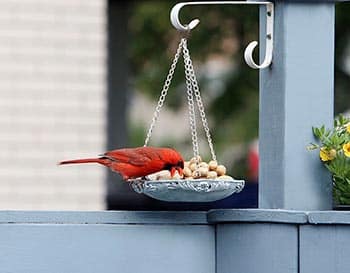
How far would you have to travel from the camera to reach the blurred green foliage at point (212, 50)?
11531 millimetres

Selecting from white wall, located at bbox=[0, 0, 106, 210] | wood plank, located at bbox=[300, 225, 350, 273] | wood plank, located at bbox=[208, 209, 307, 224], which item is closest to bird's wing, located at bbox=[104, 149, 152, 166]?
wood plank, located at bbox=[208, 209, 307, 224]

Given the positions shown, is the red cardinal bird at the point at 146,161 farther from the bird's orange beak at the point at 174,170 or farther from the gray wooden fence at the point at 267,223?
the gray wooden fence at the point at 267,223

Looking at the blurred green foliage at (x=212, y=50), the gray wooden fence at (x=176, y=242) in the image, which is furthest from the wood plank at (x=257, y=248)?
the blurred green foliage at (x=212, y=50)

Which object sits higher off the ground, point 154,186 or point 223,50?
point 223,50

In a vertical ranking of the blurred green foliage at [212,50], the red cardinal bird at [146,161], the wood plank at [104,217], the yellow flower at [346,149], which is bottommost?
the wood plank at [104,217]

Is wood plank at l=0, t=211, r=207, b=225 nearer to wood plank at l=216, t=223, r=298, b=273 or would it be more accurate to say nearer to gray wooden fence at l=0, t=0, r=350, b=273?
gray wooden fence at l=0, t=0, r=350, b=273

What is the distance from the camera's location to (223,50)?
11898 mm

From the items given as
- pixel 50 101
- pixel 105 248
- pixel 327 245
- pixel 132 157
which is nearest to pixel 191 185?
pixel 132 157

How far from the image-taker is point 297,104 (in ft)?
14.2

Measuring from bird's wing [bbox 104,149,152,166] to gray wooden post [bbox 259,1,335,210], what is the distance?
0.46m

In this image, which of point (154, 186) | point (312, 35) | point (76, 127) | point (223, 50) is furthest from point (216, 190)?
point (223, 50)

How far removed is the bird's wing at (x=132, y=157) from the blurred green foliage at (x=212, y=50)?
670cm

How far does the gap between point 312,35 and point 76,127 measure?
136 inches

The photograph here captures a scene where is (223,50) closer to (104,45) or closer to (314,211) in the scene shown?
(104,45)
